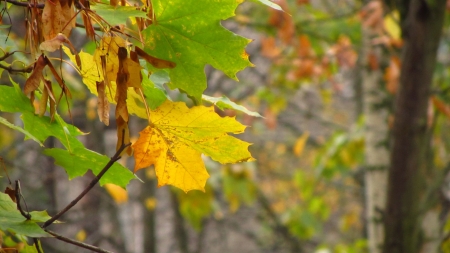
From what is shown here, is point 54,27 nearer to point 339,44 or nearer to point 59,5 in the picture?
point 59,5

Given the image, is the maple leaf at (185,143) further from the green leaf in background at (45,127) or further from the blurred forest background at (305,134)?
the blurred forest background at (305,134)

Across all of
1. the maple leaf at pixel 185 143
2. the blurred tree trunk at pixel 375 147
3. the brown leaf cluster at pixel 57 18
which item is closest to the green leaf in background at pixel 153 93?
the maple leaf at pixel 185 143

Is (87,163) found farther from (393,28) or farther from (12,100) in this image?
(393,28)

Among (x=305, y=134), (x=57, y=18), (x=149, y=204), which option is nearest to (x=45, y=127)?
(x=57, y=18)

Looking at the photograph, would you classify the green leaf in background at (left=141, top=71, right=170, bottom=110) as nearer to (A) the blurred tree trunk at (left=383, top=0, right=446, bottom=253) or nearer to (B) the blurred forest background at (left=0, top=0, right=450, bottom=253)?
(B) the blurred forest background at (left=0, top=0, right=450, bottom=253)

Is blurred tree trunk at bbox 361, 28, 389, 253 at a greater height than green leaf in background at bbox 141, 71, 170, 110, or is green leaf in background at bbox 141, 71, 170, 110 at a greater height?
green leaf in background at bbox 141, 71, 170, 110

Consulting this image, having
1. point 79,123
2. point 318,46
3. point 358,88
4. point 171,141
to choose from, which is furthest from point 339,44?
point 171,141

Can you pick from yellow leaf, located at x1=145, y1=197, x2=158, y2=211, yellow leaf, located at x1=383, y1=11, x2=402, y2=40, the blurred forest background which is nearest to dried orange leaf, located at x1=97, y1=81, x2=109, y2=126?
the blurred forest background
